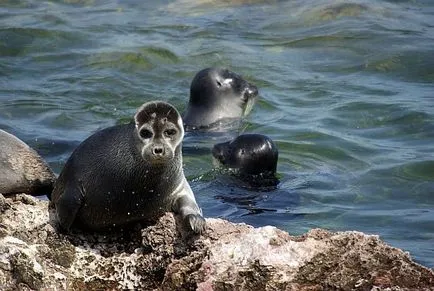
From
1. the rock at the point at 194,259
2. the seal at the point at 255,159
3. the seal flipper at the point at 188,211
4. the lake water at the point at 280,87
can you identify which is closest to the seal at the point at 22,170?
the rock at the point at 194,259

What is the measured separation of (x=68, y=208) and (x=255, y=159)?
11.8 feet

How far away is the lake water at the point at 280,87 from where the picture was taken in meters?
8.32

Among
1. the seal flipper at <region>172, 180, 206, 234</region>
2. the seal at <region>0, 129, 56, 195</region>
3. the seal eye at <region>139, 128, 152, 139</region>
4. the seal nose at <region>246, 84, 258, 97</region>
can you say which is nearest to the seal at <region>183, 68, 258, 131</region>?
the seal nose at <region>246, 84, 258, 97</region>

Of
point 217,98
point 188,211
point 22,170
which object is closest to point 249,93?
point 217,98

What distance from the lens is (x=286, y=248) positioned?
4551mm

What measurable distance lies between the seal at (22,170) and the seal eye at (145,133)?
1.26m

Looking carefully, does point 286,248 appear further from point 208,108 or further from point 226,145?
point 208,108

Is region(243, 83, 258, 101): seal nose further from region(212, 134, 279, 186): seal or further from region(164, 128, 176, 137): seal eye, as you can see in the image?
region(164, 128, 176, 137): seal eye

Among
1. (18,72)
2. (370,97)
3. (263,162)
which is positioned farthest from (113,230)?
(18,72)

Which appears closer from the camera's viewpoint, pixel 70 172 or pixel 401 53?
pixel 70 172

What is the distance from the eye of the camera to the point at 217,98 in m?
10.9

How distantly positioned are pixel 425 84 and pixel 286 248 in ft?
24.4

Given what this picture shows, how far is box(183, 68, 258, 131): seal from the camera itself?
1066 cm

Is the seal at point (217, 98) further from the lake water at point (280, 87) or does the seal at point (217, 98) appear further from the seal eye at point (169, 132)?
the seal eye at point (169, 132)
